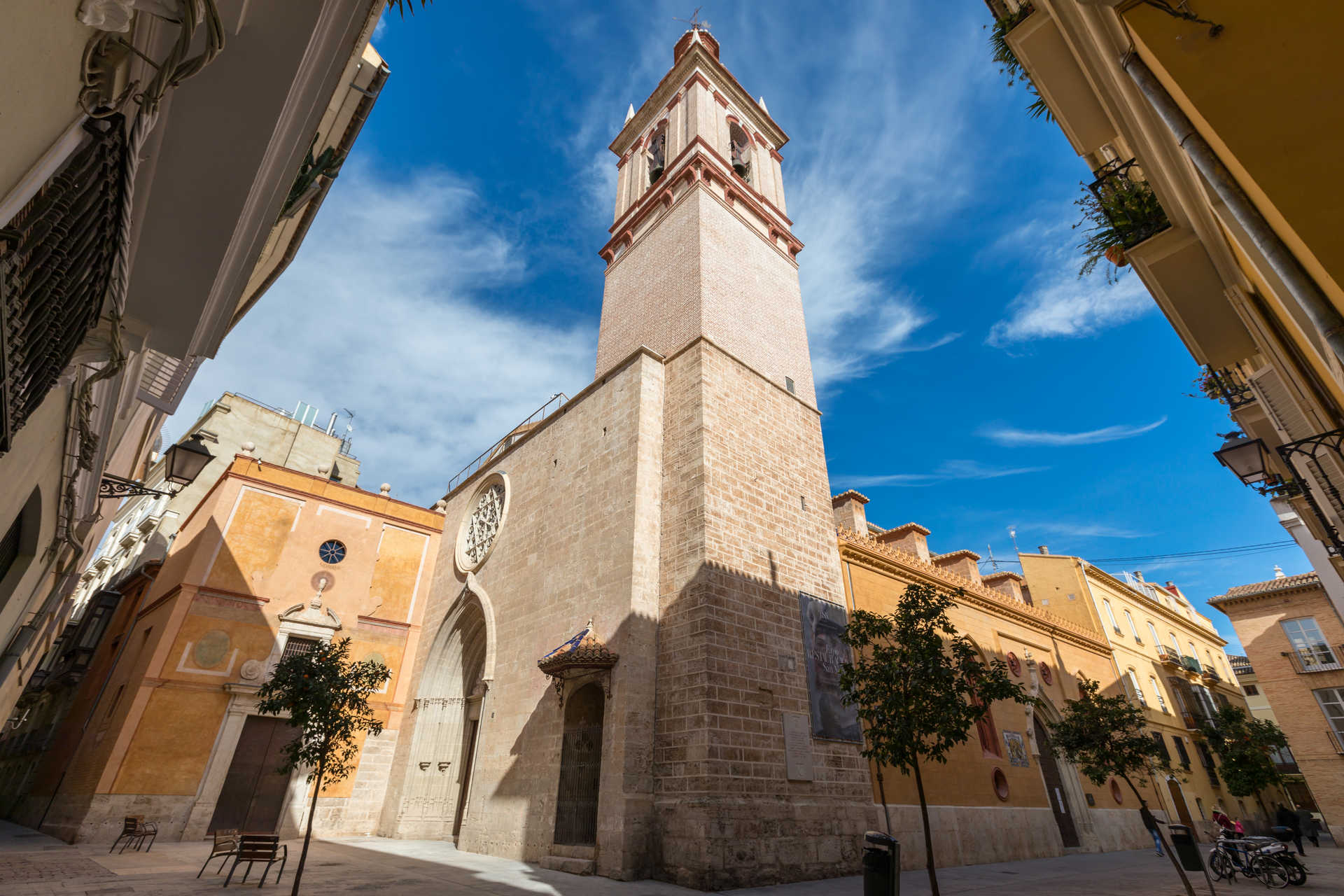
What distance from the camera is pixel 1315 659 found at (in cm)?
2345

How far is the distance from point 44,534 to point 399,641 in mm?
11545

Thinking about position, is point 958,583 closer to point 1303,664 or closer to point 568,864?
point 568,864

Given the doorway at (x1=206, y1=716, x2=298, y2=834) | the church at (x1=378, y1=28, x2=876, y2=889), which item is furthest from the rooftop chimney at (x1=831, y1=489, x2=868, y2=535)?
the doorway at (x1=206, y1=716, x2=298, y2=834)

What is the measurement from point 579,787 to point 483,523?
8.81m

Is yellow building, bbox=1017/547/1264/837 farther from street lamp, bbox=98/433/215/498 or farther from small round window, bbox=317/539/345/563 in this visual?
street lamp, bbox=98/433/215/498

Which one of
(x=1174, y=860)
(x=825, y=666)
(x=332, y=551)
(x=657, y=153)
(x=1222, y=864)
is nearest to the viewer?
(x=1174, y=860)

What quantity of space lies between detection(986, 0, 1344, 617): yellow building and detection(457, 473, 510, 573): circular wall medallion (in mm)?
14155

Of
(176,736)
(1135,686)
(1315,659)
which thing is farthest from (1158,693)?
Answer: (176,736)

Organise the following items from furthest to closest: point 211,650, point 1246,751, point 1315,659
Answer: point 1315,659 < point 1246,751 < point 211,650

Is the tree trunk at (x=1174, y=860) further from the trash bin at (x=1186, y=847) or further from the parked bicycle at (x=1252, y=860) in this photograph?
the parked bicycle at (x=1252, y=860)

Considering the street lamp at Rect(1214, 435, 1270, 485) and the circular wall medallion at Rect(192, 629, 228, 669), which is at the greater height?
the street lamp at Rect(1214, 435, 1270, 485)

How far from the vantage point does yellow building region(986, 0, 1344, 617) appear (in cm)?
313

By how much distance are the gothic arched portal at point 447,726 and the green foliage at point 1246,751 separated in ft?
84.9

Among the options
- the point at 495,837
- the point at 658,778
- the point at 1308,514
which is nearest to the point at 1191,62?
the point at 1308,514
